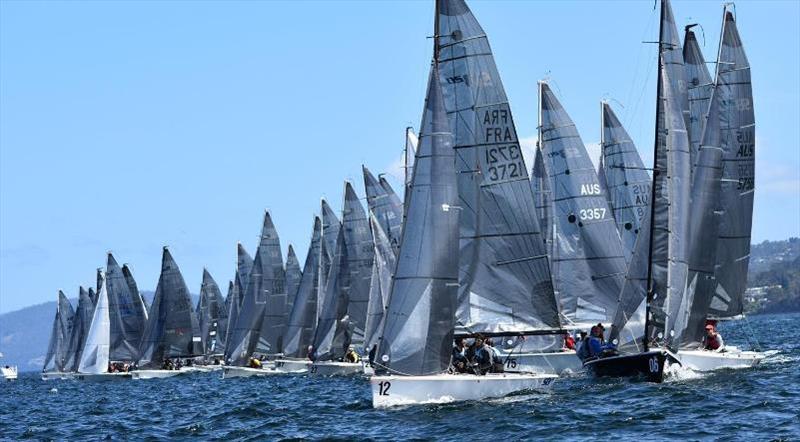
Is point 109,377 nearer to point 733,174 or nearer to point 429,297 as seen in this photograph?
point 733,174

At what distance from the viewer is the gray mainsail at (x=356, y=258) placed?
67.7 m

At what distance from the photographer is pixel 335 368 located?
217ft

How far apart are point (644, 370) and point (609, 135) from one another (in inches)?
907

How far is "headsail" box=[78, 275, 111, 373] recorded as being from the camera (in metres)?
82.2

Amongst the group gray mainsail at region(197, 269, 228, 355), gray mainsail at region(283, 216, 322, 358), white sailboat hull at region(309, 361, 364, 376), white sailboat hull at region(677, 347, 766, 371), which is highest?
gray mainsail at region(197, 269, 228, 355)

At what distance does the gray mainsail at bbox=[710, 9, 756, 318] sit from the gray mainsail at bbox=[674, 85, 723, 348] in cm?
591

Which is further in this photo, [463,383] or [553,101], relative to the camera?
[553,101]

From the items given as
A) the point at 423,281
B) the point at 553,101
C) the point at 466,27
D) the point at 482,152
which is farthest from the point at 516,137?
the point at 553,101

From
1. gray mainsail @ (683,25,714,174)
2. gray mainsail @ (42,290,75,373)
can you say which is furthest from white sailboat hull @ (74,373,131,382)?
gray mainsail @ (683,25,714,174)

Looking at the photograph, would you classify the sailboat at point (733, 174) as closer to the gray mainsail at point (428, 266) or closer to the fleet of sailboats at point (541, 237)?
the fleet of sailboats at point (541, 237)

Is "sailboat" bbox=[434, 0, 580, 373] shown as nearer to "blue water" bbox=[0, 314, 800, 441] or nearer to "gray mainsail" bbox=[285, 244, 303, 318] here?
"blue water" bbox=[0, 314, 800, 441]

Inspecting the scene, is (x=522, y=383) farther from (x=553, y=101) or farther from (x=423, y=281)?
(x=553, y=101)

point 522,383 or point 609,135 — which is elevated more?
point 609,135

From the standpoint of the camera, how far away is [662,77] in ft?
132
